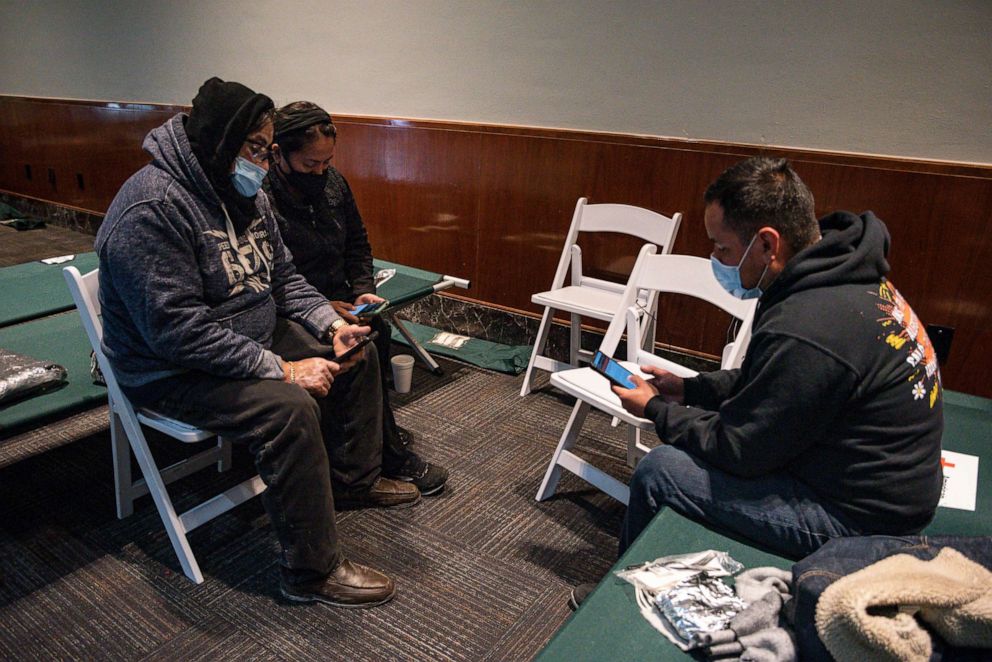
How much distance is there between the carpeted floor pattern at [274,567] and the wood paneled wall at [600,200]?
Result: 3.88 ft

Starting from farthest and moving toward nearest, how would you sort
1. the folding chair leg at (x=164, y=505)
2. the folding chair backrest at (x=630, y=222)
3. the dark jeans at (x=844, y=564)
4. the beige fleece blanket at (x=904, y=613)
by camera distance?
the folding chair backrest at (x=630, y=222) → the folding chair leg at (x=164, y=505) → the dark jeans at (x=844, y=564) → the beige fleece blanket at (x=904, y=613)

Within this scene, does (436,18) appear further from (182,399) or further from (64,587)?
(64,587)

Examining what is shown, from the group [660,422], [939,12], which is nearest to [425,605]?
[660,422]

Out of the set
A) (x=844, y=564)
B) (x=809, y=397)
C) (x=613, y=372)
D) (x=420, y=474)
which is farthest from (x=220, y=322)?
(x=844, y=564)

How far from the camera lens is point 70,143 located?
5.80 meters

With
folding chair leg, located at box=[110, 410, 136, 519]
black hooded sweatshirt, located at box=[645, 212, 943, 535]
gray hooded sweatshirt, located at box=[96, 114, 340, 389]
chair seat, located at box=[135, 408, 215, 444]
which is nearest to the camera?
black hooded sweatshirt, located at box=[645, 212, 943, 535]

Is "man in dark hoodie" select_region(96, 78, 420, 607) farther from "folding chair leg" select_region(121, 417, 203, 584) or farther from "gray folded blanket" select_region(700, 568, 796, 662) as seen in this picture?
"gray folded blanket" select_region(700, 568, 796, 662)

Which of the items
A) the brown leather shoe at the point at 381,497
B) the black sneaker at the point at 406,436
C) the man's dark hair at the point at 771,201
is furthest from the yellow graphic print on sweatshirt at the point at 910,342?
the black sneaker at the point at 406,436

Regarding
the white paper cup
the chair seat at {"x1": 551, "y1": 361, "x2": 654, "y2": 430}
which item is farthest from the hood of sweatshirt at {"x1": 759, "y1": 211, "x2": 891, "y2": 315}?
the white paper cup

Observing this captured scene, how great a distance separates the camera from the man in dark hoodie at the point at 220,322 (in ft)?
5.55

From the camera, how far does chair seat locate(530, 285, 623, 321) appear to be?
2.87 metres

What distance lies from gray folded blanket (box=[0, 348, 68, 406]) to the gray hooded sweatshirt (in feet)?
0.83

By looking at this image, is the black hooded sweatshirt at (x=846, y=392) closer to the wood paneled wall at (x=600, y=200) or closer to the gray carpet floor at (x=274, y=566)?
the gray carpet floor at (x=274, y=566)

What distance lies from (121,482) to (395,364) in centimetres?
123
